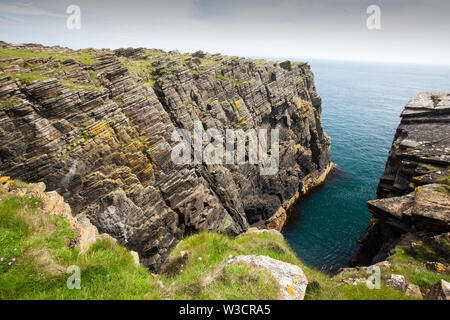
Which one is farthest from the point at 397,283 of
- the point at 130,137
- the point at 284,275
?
the point at 130,137

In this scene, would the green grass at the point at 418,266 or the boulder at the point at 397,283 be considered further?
the green grass at the point at 418,266

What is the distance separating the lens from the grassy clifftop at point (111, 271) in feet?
24.0

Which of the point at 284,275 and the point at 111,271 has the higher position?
the point at 111,271

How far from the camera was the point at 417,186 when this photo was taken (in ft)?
69.9

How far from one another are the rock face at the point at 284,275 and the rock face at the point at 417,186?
42.0 ft

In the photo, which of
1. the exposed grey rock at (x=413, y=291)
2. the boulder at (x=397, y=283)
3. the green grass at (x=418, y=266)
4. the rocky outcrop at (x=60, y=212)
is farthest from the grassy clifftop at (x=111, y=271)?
the green grass at (x=418, y=266)

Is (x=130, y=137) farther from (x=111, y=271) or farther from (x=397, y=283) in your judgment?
(x=397, y=283)

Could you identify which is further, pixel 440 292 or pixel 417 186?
pixel 417 186

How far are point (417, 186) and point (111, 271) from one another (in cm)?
2629

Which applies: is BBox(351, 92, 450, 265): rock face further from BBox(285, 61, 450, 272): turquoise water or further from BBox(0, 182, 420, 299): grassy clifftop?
BBox(0, 182, 420, 299): grassy clifftop

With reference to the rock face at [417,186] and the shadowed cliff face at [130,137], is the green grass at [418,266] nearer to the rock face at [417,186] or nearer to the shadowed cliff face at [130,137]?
the rock face at [417,186]

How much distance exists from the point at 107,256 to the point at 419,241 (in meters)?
20.6

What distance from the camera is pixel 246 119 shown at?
43.4m
